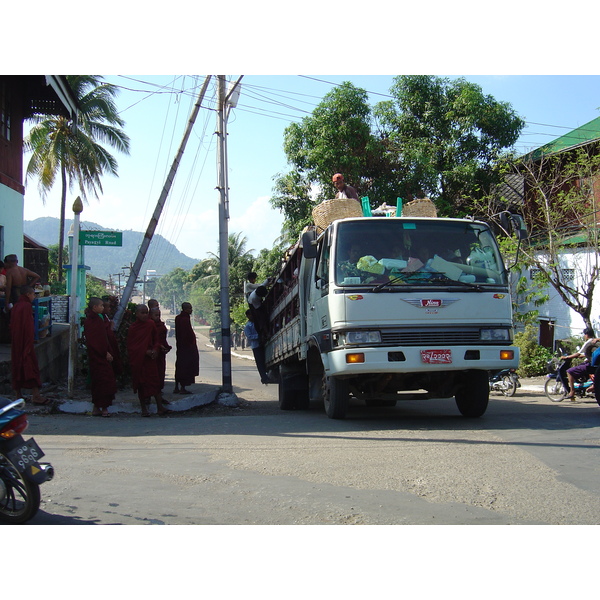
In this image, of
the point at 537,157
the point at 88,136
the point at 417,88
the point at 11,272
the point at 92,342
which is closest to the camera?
the point at 92,342

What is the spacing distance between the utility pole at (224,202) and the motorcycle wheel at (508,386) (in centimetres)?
579

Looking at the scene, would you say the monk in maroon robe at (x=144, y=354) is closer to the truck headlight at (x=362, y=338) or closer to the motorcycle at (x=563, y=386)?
the truck headlight at (x=362, y=338)

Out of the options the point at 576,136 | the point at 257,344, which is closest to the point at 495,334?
the point at 257,344

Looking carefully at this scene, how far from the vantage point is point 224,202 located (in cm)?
1266

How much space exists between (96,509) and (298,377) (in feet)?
21.3

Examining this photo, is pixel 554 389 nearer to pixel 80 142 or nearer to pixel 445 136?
pixel 445 136

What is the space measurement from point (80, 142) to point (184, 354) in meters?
16.6

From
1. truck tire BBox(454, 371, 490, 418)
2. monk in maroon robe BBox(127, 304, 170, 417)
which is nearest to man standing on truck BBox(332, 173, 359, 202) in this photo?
truck tire BBox(454, 371, 490, 418)

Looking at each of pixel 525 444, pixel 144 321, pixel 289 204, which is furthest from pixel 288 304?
pixel 289 204

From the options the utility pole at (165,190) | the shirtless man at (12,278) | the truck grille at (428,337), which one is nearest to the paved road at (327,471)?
the truck grille at (428,337)

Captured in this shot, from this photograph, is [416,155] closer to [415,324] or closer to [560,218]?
[560,218]

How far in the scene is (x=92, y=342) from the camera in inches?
372

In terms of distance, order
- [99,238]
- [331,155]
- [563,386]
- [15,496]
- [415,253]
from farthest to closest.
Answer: [331,155], [563,386], [99,238], [415,253], [15,496]

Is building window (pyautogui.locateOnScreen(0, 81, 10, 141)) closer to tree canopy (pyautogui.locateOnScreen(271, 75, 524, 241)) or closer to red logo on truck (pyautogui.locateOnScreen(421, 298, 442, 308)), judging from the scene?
tree canopy (pyautogui.locateOnScreen(271, 75, 524, 241))
